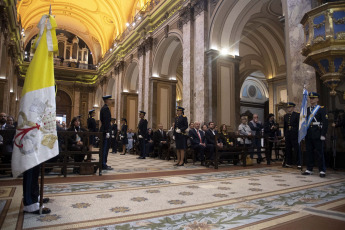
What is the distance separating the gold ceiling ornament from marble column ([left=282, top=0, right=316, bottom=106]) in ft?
1.78

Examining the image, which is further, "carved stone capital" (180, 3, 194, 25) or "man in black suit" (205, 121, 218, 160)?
"carved stone capital" (180, 3, 194, 25)

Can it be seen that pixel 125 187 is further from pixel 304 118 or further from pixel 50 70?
pixel 304 118

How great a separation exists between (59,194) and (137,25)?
1368cm

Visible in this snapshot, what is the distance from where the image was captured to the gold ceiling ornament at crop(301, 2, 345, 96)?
4.75 meters

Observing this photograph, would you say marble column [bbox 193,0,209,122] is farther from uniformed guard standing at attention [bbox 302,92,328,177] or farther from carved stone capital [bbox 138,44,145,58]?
carved stone capital [bbox 138,44,145,58]

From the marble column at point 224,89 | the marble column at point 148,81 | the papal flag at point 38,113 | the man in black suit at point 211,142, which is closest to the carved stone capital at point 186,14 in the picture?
the marble column at point 224,89

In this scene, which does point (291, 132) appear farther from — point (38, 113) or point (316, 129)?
point (38, 113)

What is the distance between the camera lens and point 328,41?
15.6 feet

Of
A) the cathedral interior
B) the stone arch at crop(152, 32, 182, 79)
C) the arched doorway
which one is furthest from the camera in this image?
the arched doorway

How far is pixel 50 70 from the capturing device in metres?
2.44

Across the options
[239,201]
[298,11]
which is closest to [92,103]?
[298,11]

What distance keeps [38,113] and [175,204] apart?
1640mm

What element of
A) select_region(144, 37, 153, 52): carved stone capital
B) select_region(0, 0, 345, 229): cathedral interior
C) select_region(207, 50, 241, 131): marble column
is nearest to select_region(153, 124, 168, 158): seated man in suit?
select_region(0, 0, 345, 229): cathedral interior

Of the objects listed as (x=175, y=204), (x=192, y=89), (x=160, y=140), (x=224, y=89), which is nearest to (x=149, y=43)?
(x=192, y=89)
